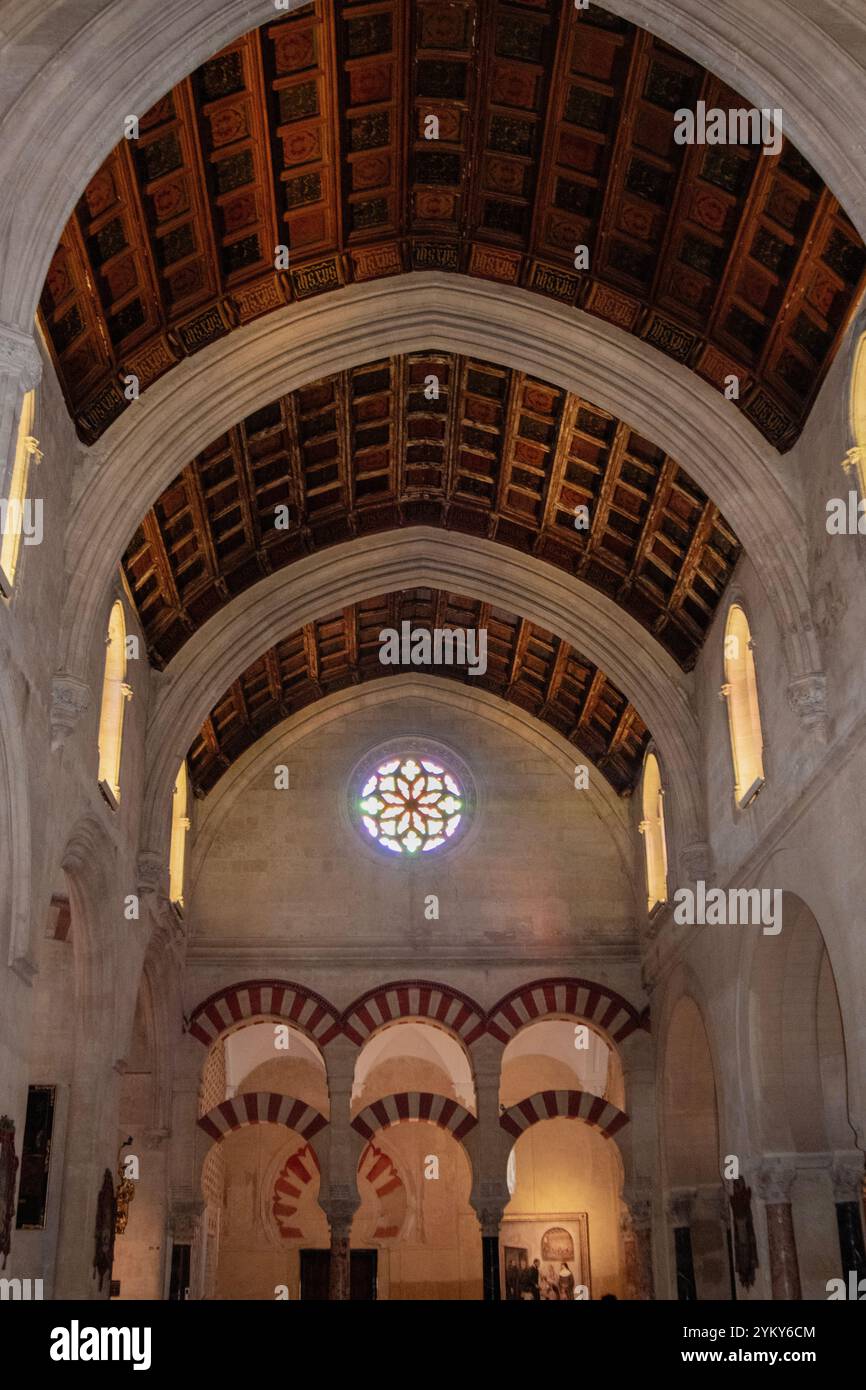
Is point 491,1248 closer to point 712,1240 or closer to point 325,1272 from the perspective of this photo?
point 712,1240

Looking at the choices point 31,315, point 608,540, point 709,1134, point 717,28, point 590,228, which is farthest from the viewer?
point 709,1134

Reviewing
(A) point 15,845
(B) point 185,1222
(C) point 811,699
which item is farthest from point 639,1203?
(A) point 15,845

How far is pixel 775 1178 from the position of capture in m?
13.1

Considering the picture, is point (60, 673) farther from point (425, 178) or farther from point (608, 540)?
point (608, 540)

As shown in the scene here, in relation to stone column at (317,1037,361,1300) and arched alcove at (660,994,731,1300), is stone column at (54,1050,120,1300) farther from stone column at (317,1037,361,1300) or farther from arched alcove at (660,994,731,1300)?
arched alcove at (660,994,731,1300)

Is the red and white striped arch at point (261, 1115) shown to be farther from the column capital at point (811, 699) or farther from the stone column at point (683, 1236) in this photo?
the column capital at point (811, 699)

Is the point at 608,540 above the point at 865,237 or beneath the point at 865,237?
above

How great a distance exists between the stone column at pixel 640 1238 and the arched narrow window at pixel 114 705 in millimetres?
8946

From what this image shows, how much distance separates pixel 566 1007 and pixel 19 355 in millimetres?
13174

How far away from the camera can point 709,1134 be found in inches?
683

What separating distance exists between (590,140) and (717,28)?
1.90m

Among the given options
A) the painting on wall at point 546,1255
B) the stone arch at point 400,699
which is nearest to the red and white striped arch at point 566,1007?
the stone arch at point 400,699

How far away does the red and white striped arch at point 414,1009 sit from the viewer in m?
18.8

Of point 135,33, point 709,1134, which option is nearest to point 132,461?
point 135,33
